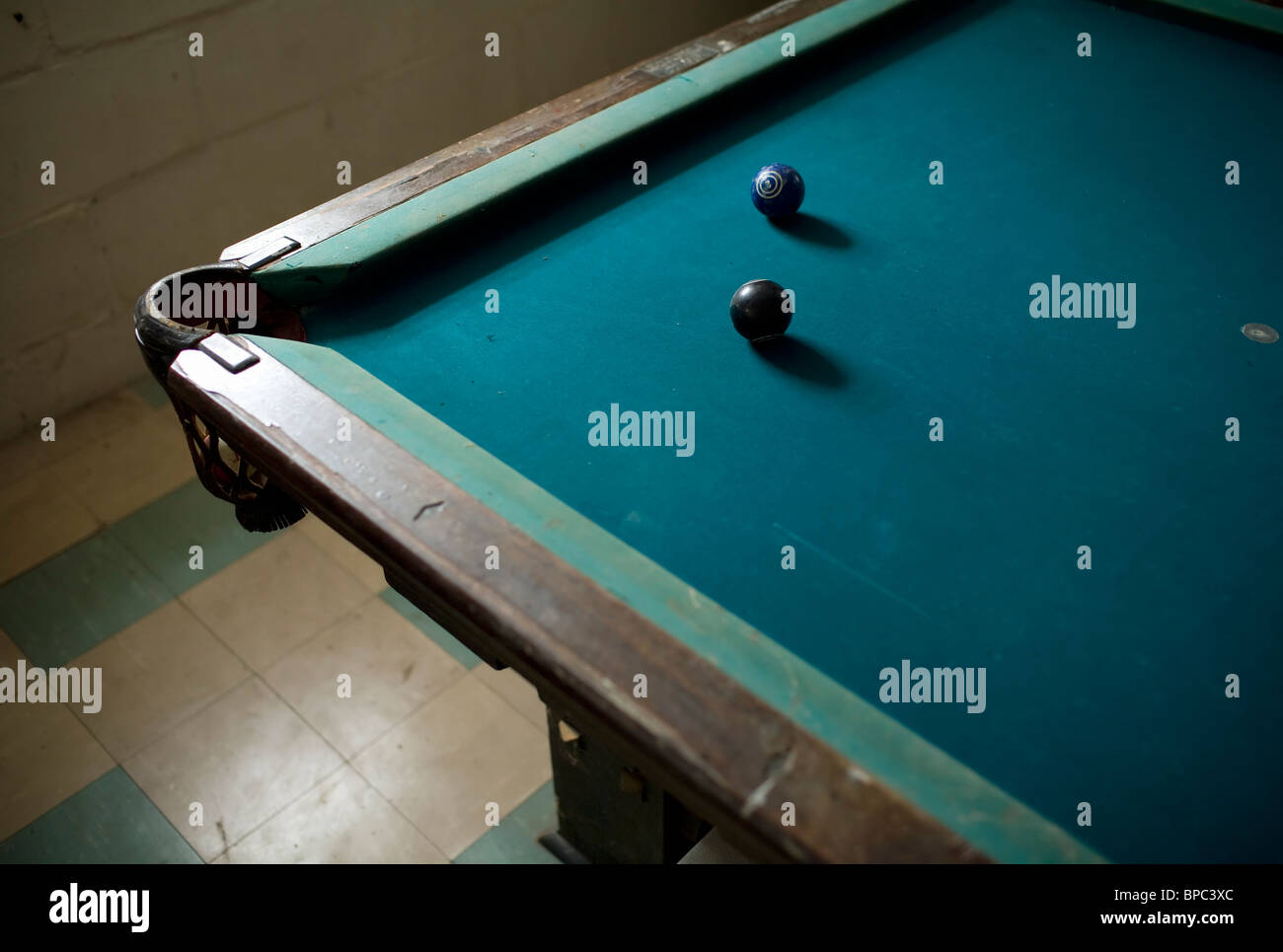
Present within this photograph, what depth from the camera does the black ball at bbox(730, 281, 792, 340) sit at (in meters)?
1.66

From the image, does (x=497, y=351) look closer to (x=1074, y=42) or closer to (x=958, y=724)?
(x=958, y=724)

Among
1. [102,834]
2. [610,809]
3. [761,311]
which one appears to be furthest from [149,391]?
[761,311]

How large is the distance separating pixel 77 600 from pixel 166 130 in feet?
4.59

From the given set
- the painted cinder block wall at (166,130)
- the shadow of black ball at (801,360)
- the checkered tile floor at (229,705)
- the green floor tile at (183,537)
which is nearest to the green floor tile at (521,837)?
the checkered tile floor at (229,705)

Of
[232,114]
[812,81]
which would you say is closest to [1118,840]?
[812,81]

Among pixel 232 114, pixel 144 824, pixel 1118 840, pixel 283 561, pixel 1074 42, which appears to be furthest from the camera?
pixel 232 114

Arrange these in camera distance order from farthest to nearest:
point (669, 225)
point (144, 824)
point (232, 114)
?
point (232, 114), point (144, 824), point (669, 225)

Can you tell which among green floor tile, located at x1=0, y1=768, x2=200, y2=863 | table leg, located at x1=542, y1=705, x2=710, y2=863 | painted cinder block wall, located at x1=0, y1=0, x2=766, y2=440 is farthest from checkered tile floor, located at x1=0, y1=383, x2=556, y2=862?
painted cinder block wall, located at x1=0, y1=0, x2=766, y2=440

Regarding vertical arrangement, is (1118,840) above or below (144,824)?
above

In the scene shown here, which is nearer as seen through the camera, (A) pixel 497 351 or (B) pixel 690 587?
(B) pixel 690 587

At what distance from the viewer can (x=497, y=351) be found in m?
1.69

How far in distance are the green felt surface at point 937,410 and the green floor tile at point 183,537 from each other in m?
1.41
